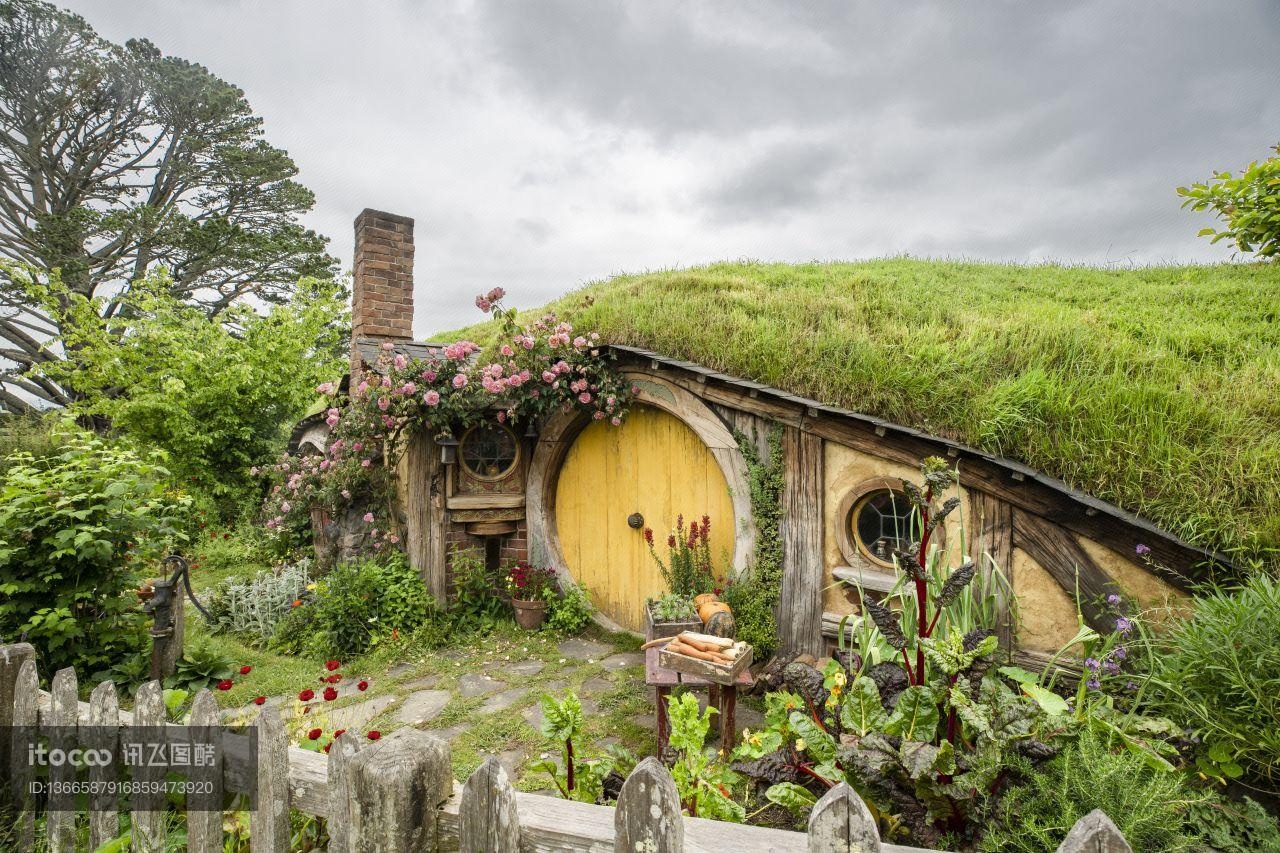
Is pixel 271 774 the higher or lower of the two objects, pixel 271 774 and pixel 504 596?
the higher

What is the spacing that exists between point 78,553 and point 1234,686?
18.0 ft

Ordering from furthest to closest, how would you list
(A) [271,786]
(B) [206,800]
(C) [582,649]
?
(C) [582,649] → (B) [206,800] → (A) [271,786]

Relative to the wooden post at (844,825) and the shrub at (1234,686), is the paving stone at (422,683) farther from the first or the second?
the shrub at (1234,686)

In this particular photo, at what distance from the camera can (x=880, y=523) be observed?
14.7ft

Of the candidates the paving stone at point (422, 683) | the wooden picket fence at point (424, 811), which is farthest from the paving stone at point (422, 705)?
the wooden picket fence at point (424, 811)

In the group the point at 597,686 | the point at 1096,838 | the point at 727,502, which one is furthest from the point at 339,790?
the point at 727,502

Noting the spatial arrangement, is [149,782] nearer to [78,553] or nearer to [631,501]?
[78,553]

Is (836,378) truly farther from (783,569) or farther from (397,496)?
(397,496)

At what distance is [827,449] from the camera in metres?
4.62

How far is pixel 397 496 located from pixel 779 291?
5134mm

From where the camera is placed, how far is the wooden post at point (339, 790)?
5.22ft

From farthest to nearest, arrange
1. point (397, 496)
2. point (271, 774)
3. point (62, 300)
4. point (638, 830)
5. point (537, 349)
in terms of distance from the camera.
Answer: point (62, 300), point (397, 496), point (537, 349), point (271, 774), point (638, 830)

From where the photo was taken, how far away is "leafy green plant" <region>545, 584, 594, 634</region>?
613 centimetres

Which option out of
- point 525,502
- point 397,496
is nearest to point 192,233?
point 397,496
